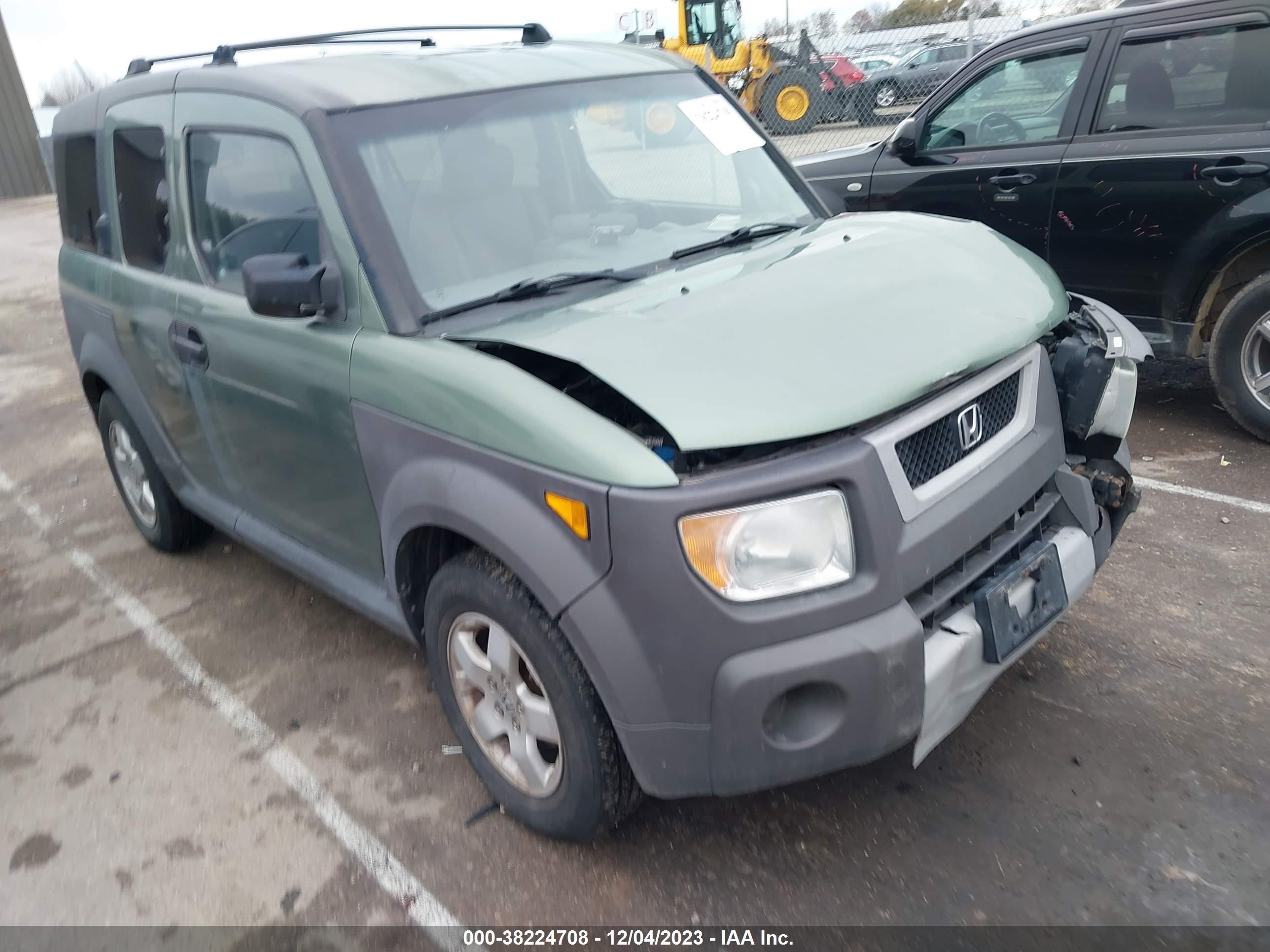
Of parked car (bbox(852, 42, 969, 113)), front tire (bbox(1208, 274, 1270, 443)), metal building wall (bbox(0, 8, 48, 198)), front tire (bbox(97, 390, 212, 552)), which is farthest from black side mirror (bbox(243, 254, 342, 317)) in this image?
metal building wall (bbox(0, 8, 48, 198))

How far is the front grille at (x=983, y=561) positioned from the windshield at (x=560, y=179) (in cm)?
126

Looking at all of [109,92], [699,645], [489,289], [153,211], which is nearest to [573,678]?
[699,645]

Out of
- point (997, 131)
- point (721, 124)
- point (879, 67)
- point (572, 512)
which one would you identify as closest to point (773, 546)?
point (572, 512)

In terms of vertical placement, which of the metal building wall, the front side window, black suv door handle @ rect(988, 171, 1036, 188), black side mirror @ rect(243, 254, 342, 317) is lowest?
the metal building wall

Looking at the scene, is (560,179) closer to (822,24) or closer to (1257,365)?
(1257,365)

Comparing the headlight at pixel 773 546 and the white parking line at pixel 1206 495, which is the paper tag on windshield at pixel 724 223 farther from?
the white parking line at pixel 1206 495

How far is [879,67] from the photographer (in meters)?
15.1

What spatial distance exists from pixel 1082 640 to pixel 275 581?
3263mm

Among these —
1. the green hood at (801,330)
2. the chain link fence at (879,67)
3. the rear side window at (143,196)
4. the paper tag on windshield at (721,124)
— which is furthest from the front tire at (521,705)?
the chain link fence at (879,67)

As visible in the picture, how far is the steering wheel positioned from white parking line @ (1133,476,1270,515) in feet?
6.36

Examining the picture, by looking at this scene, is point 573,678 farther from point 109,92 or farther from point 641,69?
point 109,92

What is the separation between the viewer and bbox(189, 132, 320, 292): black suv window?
292cm

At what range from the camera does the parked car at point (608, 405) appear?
6.91 ft

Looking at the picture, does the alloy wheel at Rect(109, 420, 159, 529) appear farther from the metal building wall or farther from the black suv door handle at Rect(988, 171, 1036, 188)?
the metal building wall
